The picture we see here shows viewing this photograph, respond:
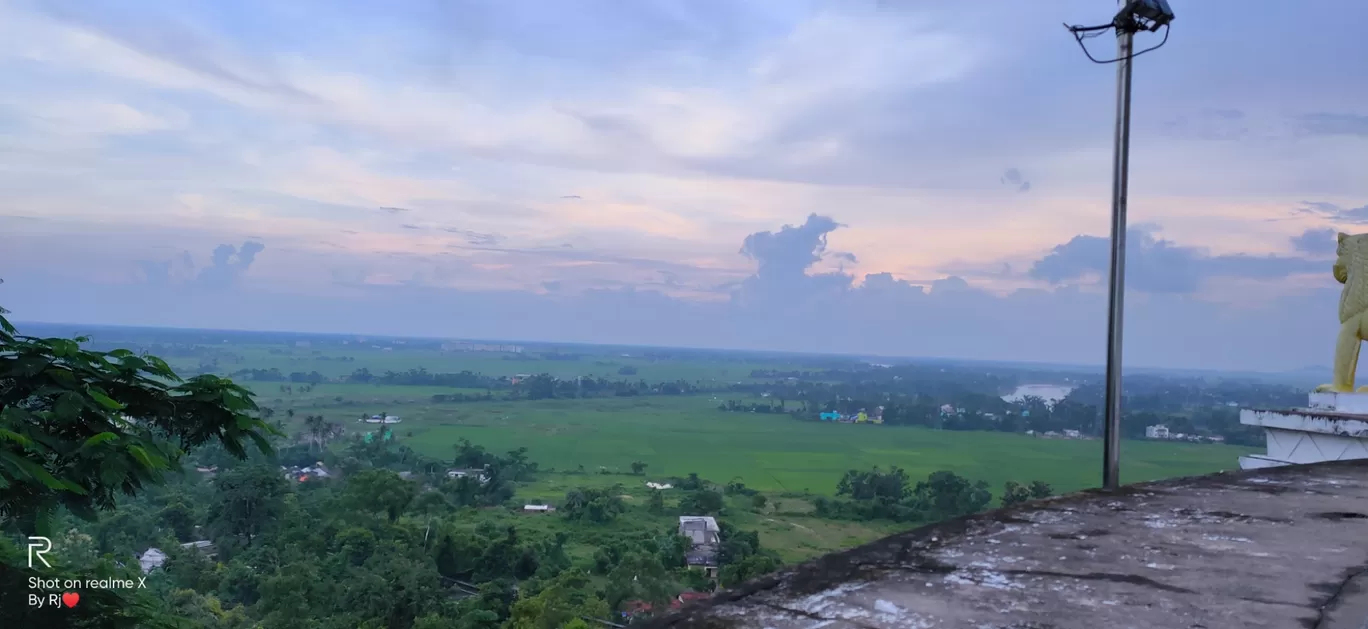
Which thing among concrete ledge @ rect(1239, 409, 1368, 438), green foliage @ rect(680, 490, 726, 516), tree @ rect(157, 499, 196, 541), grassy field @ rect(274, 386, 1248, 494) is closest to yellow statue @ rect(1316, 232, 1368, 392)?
concrete ledge @ rect(1239, 409, 1368, 438)

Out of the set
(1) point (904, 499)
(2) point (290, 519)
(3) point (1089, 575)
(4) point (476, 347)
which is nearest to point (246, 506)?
(2) point (290, 519)

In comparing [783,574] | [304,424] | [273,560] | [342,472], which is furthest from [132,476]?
[304,424]

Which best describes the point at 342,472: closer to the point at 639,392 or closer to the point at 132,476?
the point at 132,476

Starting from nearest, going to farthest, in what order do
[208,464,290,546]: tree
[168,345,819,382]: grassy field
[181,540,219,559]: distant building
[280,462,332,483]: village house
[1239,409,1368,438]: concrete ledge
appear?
[1239,409,1368,438]: concrete ledge → [181,540,219,559]: distant building → [208,464,290,546]: tree → [280,462,332,483]: village house → [168,345,819,382]: grassy field

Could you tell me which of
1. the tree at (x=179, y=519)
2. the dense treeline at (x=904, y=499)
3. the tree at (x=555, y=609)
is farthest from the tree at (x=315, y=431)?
the tree at (x=555, y=609)

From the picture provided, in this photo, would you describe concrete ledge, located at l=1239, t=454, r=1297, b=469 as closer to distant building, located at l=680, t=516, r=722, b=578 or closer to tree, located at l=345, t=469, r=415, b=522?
distant building, located at l=680, t=516, r=722, b=578

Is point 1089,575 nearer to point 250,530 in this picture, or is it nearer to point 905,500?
point 250,530
